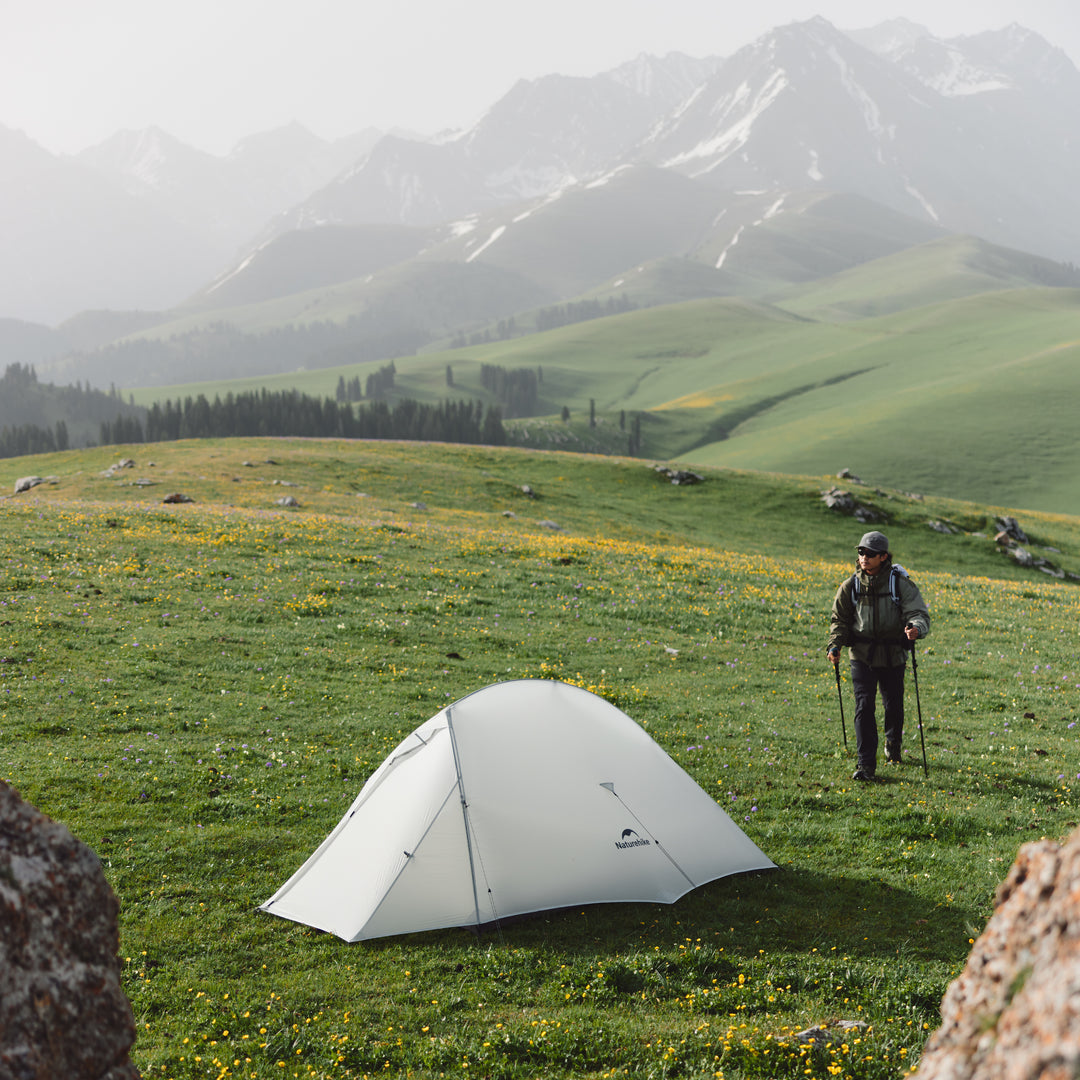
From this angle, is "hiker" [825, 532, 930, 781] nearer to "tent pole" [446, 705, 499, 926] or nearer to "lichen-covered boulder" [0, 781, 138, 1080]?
"tent pole" [446, 705, 499, 926]

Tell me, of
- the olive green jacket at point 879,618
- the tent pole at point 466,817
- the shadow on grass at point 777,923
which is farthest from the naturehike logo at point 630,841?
the olive green jacket at point 879,618

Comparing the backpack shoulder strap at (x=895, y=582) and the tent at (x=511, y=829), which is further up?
the backpack shoulder strap at (x=895, y=582)

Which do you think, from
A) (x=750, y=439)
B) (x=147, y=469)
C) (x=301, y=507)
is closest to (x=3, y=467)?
(x=147, y=469)

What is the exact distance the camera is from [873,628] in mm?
14977

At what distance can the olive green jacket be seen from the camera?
48.7ft

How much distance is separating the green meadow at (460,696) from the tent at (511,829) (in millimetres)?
367

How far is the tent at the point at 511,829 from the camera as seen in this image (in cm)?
1101

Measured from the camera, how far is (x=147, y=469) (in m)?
56.2

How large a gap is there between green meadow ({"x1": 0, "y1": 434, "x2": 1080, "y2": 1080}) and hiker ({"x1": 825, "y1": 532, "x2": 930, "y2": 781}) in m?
1.21

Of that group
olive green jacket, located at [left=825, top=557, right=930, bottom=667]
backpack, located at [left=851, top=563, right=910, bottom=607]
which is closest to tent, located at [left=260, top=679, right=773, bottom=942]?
olive green jacket, located at [left=825, top=557, right=930, bottom=667]

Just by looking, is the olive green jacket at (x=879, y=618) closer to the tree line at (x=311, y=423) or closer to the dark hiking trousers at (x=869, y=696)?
the dark hiking trousers at (x=869, y=696)

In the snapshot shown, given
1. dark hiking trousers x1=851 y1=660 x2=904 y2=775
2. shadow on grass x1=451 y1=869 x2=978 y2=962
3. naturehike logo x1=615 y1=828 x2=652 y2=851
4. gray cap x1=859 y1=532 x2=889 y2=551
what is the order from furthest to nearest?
dark hiking trousers x1=851 y1=660 x2=904 y2=775, gray cap x1=859 y1=532 x2=889 y2=551, naturehike logo x1=615 y1=828 x2=652 y2=851, shadow on grass x1=451 y1=869 x2=978 y2=962

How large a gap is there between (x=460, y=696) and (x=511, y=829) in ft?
26.8

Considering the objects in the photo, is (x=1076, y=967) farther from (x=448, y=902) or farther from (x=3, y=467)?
(x=3, y=467)
